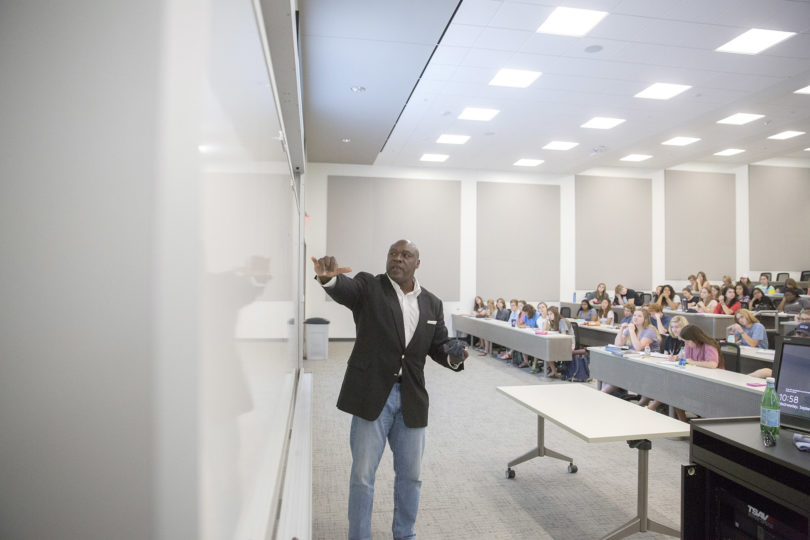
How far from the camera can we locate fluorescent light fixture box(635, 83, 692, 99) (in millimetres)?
6750

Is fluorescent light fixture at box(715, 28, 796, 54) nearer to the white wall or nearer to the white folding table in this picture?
the white folding table

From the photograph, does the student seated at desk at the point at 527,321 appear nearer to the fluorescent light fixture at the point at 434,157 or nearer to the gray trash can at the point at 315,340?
the gray trash can at the point at 315,340

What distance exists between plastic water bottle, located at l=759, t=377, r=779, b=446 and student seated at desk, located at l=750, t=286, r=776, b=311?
8.80 metres

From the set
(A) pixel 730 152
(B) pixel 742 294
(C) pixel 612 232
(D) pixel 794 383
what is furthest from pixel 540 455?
(A) pixel 730 152

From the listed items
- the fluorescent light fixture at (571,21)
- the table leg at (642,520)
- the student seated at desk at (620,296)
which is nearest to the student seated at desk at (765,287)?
the student seated at desk at (620,296)

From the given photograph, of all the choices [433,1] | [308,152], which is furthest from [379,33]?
[308,152]

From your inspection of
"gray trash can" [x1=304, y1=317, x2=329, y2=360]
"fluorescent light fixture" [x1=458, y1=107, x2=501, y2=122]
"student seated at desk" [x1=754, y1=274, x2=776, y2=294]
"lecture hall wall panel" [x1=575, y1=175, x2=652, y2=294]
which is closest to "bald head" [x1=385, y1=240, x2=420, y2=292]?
"fluorescent light fixture" [x1=458, y1=107, x2=501, y2=122]

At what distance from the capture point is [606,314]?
30.5 ft

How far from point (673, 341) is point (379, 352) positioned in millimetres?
4832

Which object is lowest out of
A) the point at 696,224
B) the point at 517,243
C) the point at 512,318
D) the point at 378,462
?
the point at 512,318

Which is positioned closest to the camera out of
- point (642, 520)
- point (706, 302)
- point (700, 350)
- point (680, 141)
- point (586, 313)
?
point (642, 520)

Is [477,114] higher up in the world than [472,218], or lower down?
higher up

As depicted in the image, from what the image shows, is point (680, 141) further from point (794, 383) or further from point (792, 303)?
point (794, 383)

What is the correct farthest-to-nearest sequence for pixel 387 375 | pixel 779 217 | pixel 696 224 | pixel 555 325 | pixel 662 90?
pixel 779 217
pixel 696 224
pixel 555 325
pixel 662 90
pixel 387 375
